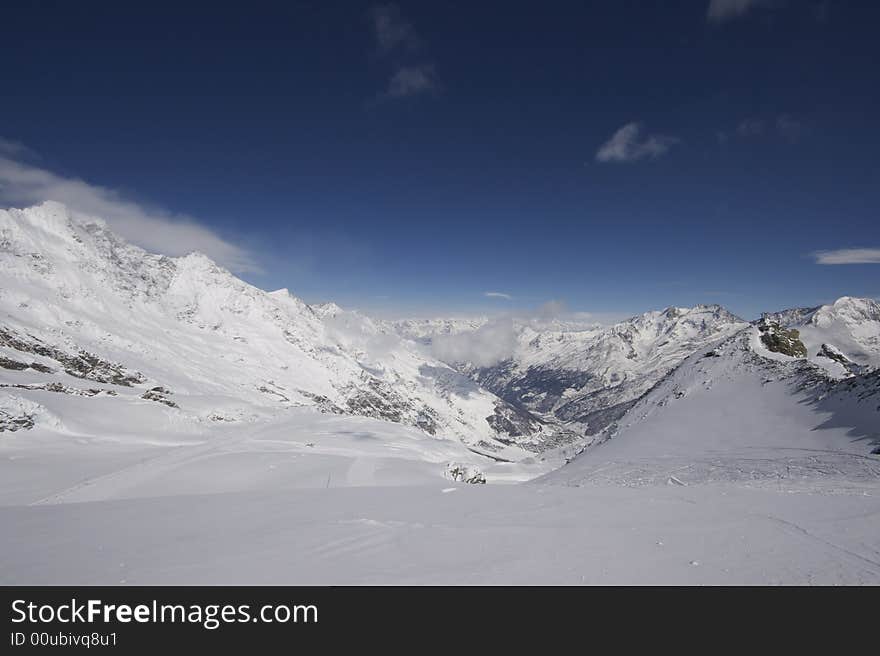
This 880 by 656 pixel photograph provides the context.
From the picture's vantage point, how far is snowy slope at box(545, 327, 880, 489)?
16.9m

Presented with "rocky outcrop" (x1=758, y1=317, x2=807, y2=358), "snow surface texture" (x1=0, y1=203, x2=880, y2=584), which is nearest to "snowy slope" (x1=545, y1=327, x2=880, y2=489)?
"snow surface texture" (x1=0, y1=203, x2=880, y2=584)

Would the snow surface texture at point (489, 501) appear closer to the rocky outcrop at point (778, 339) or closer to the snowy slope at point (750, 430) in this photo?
the snowy slope at point (750, 430)

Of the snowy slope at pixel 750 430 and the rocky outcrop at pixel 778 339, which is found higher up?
the rocky outcrop at pixel 778 339

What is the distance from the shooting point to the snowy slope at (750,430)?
55.3ft

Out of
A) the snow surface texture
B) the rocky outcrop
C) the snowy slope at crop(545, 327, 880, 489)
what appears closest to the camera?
the snow surface texture

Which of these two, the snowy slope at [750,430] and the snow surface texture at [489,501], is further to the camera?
the snowy slope at [750,430]

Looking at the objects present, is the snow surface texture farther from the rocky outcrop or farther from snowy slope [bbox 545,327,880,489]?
the rocky outcrop

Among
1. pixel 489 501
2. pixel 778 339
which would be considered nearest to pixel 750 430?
pixel 778 339

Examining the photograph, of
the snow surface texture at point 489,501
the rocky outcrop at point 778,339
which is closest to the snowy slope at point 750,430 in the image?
the snow surface texture at point 489,501

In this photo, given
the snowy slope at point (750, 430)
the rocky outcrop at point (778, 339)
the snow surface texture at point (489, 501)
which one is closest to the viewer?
the snow surface texture at point (489, 501)
